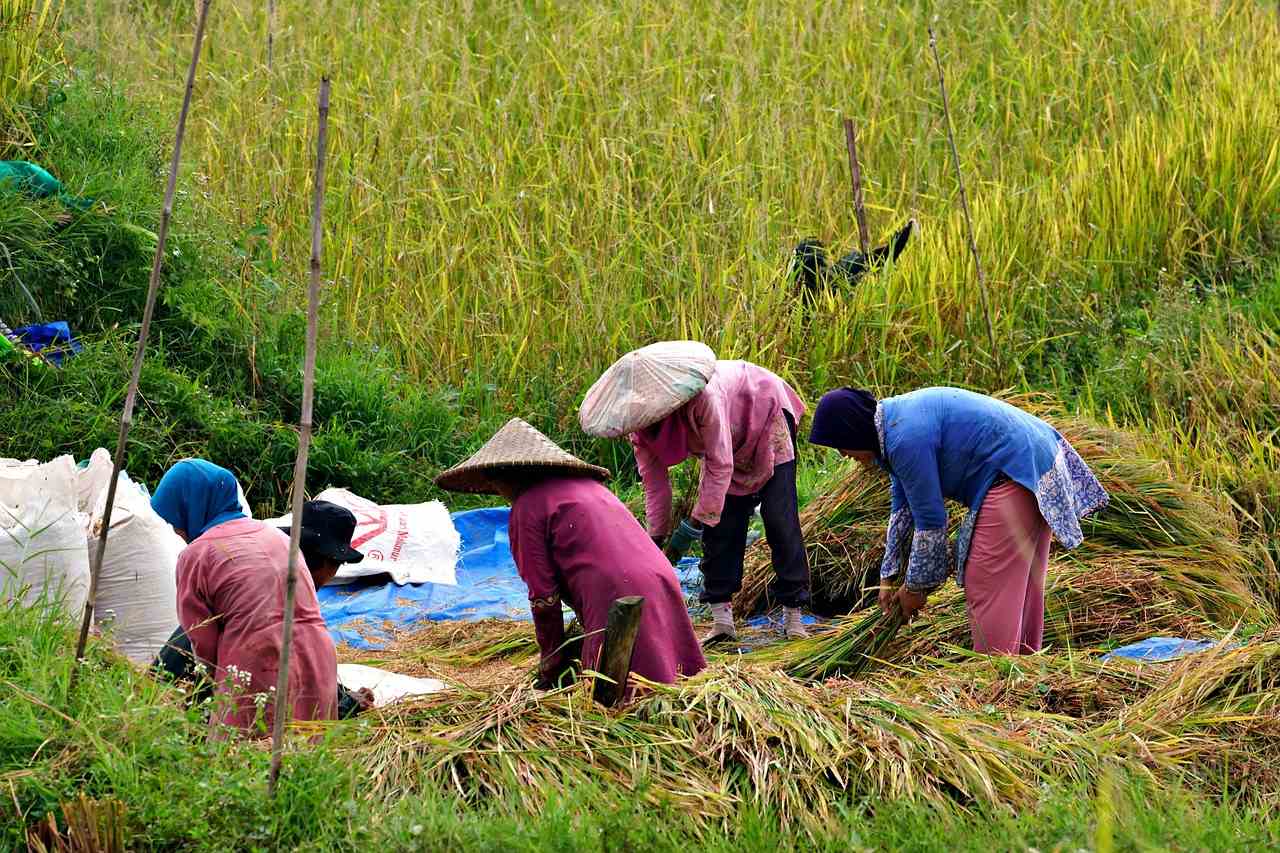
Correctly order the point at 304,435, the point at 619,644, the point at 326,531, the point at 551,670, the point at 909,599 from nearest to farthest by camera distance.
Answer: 1. the point at 304,435
2. the point at 619,644
3. the point at 551,670
4. the point at 326,531
5. the point at 909,599

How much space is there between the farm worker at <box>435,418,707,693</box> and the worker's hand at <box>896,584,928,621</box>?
737 mm

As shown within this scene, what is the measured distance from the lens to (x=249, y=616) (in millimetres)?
3564

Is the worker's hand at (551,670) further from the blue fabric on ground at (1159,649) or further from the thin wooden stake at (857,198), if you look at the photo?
the thin wooden stake at (857,198)

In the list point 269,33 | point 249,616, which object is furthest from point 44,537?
point 269,33

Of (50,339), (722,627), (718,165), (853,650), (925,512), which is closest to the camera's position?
(925,512)

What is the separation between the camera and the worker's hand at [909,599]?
13.9 feet

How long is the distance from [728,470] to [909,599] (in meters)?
0.92

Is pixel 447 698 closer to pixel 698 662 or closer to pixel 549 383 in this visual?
pixel 698 662

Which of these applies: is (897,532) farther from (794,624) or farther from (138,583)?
(138,583)

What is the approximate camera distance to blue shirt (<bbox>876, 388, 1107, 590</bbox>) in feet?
13.6

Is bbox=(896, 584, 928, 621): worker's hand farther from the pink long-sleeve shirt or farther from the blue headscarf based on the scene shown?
the blue headscarf

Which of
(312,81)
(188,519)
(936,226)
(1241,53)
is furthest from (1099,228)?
(188,519)

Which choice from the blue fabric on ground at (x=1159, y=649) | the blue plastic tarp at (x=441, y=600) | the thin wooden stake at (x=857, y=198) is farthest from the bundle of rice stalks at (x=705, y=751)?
the thin wooden stake at (x=857, y=198)

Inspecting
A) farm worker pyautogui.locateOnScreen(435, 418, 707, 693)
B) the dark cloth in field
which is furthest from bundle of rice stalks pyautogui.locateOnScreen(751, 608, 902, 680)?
the dark cloth in field
